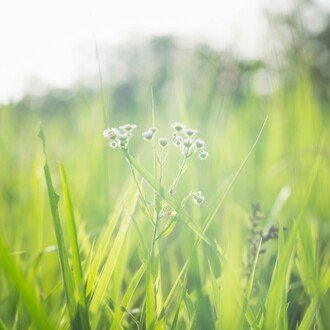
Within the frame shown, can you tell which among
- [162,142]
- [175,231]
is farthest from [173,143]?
[175,231]

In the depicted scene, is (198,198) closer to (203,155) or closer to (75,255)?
(203,155)

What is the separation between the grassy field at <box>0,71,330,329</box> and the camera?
627 mm

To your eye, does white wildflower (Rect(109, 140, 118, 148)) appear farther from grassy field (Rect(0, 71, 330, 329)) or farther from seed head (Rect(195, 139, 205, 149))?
seed head (Rect(195, 139, 205, 149))

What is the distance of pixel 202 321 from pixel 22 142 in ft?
6.57

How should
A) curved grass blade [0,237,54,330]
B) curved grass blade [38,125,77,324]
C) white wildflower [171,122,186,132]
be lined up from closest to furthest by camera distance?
1. curved grass blade [0,237,54,330]
2. curved grass blade [38,125,77,324]
3. white wildflower [171,122,186,132]

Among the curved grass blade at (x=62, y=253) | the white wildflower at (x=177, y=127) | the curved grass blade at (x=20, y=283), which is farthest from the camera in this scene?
the white wildflower at (x=177, y=127)

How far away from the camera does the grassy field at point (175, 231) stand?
627 mm

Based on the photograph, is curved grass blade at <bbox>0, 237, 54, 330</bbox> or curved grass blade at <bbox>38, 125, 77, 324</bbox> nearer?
curved grass blade at <bbox>0, 237, 54, 330</bbox>

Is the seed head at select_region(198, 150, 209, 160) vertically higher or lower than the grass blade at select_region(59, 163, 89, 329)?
higher

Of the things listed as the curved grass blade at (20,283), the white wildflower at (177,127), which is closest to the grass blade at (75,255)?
the curved grass blade at (20,283)

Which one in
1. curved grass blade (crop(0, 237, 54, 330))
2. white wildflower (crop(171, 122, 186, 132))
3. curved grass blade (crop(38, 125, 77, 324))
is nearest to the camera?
curved grass blade (crop(0, 237, 54, 330))

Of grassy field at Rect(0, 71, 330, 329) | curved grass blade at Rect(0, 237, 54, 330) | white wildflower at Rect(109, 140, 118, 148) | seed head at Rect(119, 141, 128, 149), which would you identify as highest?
seed head at Rect(119, 141, 128, 149)

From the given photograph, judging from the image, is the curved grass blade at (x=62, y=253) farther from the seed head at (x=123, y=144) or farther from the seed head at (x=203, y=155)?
the seed head at (x=203, y=155)

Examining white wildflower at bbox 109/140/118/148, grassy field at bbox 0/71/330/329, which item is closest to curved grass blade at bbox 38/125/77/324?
grassy field at bbox 0/71/330/329
